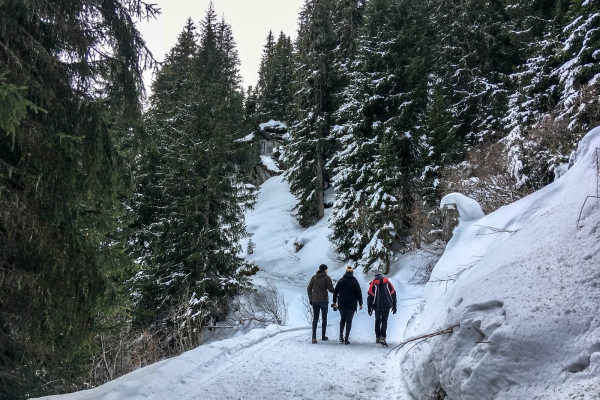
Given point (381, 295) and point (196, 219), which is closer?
point (381, 295)

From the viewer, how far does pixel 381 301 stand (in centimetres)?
850

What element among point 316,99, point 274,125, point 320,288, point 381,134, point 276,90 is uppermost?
point 276,90

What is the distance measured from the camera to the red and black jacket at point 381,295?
27.9ft

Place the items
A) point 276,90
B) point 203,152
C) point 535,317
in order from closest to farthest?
point 535,317 < point 203,152 < point 276,90

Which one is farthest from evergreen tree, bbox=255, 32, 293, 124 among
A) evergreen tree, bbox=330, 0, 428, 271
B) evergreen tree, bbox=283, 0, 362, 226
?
evergreen tree, bbox=330, 0, 428, 271

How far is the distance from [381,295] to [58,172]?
679 centimetres

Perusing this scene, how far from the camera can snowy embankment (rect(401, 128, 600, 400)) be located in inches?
111

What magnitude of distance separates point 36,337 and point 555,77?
1637 centimetres

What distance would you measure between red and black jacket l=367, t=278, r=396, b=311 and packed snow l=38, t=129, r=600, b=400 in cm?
79

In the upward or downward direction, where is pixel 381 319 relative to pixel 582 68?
downward

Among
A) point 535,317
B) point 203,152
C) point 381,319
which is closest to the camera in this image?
point 535,317

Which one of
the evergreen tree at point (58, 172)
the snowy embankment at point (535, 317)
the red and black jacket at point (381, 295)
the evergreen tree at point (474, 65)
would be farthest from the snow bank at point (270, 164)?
the snowy embankment at point (535, 317)

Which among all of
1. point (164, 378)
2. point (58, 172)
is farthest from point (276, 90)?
point (164, 378)

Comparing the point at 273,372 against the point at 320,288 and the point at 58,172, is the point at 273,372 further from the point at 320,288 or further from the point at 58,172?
A: the point at 58,172
